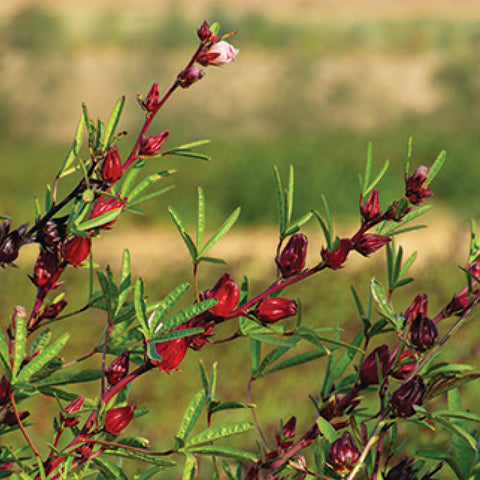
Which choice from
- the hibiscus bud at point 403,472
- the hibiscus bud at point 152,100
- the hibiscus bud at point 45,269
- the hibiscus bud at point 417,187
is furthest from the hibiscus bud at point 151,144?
the hibiscus bud at point 403,472

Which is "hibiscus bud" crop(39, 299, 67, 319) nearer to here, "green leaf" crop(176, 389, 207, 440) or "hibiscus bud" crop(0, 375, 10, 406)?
"hibiscus bud" crop(0, 375, 10, 406)

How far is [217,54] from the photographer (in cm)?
78

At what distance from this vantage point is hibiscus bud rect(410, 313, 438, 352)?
0.65 m

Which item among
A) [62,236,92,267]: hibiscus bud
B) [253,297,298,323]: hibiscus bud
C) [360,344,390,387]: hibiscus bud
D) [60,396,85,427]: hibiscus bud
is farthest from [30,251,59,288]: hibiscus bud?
[360,344,390,387]: hibiscus bud

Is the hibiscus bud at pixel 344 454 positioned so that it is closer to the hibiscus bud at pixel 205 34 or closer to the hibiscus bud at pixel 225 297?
the hibiscus bud at pixel 225 297

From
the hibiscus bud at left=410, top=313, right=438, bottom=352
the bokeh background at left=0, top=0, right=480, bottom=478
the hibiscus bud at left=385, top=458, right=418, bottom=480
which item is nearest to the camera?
the hibiscus bud at left=410, top=313, right=438, bottom=352

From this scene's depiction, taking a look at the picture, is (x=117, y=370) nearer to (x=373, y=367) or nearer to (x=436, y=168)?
(x=373, y=367)

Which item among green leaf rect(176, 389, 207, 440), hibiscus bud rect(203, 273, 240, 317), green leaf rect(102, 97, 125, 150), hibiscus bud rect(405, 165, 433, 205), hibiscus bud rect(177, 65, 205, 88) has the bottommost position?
green leaf rect(176, 389, 207, 440)

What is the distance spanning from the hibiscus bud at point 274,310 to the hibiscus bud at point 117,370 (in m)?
0.14

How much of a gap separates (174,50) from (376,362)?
791 inches

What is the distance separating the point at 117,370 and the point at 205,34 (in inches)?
13.9

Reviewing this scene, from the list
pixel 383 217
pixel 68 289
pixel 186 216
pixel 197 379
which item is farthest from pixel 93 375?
pixel 186 216

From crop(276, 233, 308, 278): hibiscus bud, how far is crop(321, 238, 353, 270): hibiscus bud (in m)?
0.02

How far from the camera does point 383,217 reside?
71 centimetres
